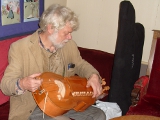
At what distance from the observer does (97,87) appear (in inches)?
63.5

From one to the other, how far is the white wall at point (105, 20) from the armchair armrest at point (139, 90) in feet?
1.32

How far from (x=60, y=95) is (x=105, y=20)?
4.63 feet

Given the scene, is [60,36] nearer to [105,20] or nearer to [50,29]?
[50,29]

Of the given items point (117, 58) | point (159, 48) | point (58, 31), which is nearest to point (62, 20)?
point (58, 31)

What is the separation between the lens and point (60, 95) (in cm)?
142

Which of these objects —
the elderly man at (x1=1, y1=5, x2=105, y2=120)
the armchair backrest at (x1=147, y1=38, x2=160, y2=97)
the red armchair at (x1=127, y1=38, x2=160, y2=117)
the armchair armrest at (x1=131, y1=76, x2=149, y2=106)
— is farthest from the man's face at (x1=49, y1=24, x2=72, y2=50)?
the armchair backrest at (x1=147, y1=38, x2=160, y2=97)

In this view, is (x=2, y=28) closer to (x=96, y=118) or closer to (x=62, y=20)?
(x=62, y=20)

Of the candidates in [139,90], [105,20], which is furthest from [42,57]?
[105,20]

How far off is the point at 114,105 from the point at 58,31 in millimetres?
880

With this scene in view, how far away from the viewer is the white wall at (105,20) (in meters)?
2.36

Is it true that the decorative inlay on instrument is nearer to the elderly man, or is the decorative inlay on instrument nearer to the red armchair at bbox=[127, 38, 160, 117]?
the elderly man

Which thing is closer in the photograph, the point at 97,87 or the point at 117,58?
the point at 97,87

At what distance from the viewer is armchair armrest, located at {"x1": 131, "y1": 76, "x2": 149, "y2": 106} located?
1969 mm

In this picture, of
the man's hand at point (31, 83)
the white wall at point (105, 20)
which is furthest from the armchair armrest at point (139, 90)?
the man's hand at point (31, 83)
